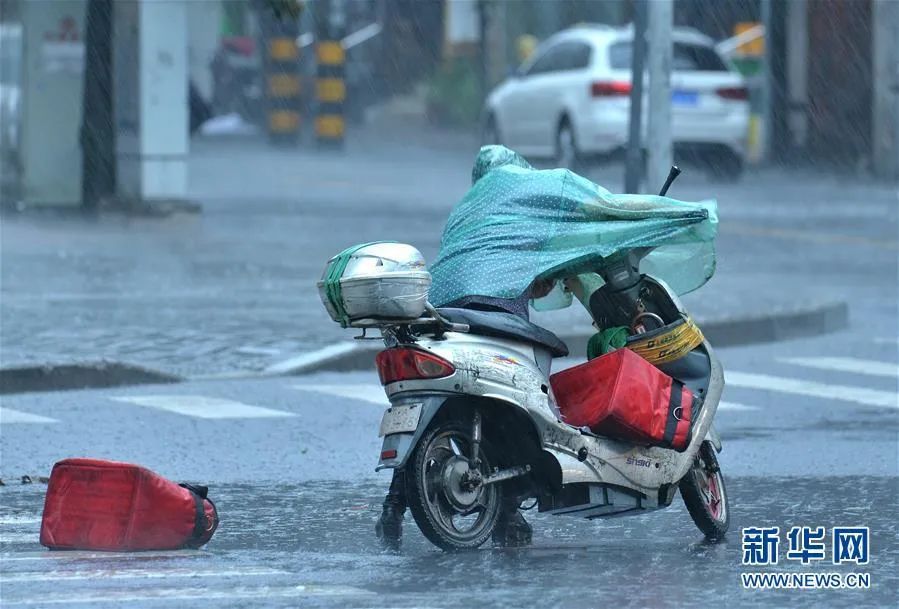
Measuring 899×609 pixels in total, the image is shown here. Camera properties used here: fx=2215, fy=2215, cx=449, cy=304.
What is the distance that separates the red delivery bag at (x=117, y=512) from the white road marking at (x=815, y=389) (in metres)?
5.15

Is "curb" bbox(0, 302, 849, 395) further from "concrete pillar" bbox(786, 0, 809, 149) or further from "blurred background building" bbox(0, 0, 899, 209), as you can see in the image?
"concrete pillar" bbox(786, 0, 809, 149)

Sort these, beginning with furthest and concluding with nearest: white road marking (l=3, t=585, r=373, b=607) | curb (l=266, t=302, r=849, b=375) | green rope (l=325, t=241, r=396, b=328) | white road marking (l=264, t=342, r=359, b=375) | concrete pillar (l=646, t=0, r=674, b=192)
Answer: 1. concrete pillar (l=646, t=0, r=674, b=192)
2. curb (l=266, t=302, r=849, b=375)
3. white road marking (l=264, t=342, r=359, b=375)
4. green rope (l=325, t=241, r=396, b=328)
5. white road marking (l=3, t=585, r=373, b=607)

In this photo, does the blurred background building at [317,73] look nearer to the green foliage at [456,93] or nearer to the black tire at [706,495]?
the green foliage at [456,93]

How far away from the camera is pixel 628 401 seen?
7.37 metres

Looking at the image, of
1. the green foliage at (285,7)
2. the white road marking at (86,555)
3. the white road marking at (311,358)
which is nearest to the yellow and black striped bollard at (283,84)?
the green foliage at (285,7)

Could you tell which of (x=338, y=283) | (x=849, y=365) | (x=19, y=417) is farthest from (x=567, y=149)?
(x=338, y=283)

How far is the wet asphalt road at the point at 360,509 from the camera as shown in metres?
6.44

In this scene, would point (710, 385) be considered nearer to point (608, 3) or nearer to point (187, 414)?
point (187, 414)

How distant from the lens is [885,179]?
27.9m

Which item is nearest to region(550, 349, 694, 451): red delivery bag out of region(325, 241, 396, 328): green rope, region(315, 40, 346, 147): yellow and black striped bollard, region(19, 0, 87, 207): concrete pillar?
region(325, 241, 396, 328): green rope

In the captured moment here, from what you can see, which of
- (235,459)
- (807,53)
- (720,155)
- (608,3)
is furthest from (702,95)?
(235,459)

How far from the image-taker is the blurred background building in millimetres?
20469

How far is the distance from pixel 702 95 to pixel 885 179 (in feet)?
11.2

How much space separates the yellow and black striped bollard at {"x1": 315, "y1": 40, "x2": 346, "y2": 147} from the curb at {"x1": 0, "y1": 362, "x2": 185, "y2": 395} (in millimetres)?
20437
